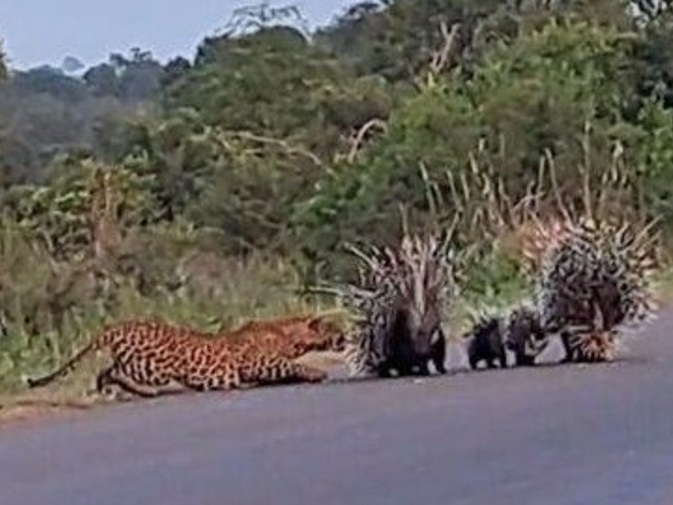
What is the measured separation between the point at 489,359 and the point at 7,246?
485cm

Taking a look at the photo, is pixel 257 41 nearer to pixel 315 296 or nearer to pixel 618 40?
pixel 618 40

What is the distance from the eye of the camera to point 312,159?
34375mm

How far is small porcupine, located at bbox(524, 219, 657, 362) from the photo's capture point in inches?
583

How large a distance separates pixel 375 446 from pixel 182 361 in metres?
3.16

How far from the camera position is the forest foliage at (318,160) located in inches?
801

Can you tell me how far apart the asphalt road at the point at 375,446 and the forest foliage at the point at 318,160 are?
Answer: 9.26ft

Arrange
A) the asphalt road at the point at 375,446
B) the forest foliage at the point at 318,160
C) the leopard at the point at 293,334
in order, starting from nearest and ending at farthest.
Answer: the asphalt road at the point at 375,446 < the leopard at the point at 293,334 < the forest foliage at the point at 318,160

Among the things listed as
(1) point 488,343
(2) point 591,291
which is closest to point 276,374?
(1) point 488,343

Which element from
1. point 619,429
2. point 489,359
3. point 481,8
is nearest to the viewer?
point 619,429

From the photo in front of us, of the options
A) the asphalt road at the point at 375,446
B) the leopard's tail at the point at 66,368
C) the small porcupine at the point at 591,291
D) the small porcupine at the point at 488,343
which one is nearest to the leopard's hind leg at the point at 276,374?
the asphalt road at the point at 375,446

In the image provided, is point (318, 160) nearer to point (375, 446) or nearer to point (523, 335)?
point (523, 335)

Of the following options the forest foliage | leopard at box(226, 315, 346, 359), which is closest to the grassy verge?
the forest foliage

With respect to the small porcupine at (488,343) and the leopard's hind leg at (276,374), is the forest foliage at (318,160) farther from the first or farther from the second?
the small porcupine at (488,343)

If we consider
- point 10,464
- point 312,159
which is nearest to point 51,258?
point 10,464
